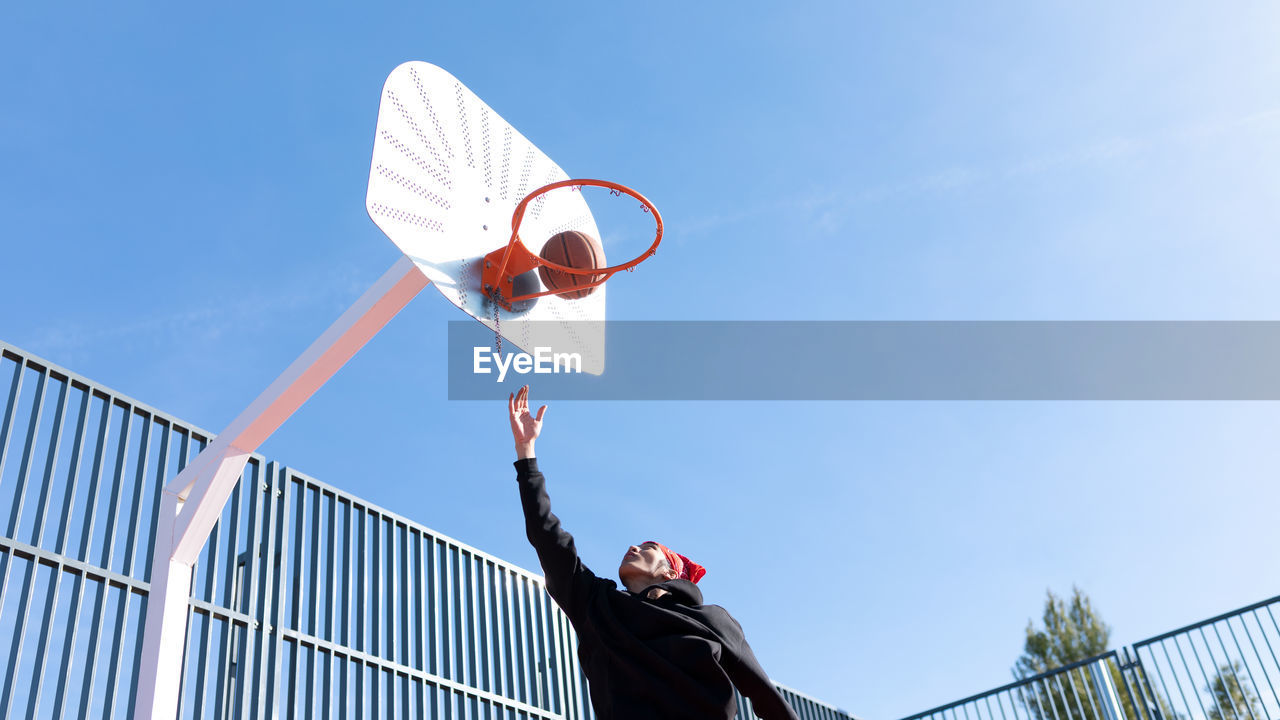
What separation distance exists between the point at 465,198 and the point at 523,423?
1.58m

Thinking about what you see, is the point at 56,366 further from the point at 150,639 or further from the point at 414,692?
the point at 414,692

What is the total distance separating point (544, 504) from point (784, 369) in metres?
7.72

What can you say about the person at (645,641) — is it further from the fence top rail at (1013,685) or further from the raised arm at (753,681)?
the fence top rail at (1013,685)

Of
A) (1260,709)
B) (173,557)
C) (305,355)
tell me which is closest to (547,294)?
(305,355)

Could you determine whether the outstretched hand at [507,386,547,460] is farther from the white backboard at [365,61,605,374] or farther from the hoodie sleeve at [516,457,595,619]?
the white backboard at [365,61,605,374]

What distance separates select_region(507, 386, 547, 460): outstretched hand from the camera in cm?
333

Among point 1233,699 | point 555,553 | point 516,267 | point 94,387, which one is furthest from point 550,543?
point 1233,699

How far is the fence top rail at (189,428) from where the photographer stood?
582cm

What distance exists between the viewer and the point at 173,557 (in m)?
4.48

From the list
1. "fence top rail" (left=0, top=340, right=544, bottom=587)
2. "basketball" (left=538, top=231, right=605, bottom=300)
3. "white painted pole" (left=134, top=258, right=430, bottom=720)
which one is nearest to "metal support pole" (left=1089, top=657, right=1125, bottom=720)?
"fence top rail" (left=0, top=340, right=544, bottom=587)

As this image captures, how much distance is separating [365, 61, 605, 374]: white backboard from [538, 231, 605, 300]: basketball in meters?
0.07

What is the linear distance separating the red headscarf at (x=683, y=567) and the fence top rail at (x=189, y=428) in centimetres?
392

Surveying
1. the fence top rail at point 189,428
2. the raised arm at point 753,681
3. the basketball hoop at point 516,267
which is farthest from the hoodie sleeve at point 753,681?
the fence top rail at point 189,428

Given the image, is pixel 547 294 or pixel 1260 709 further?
pixel 1260 709
